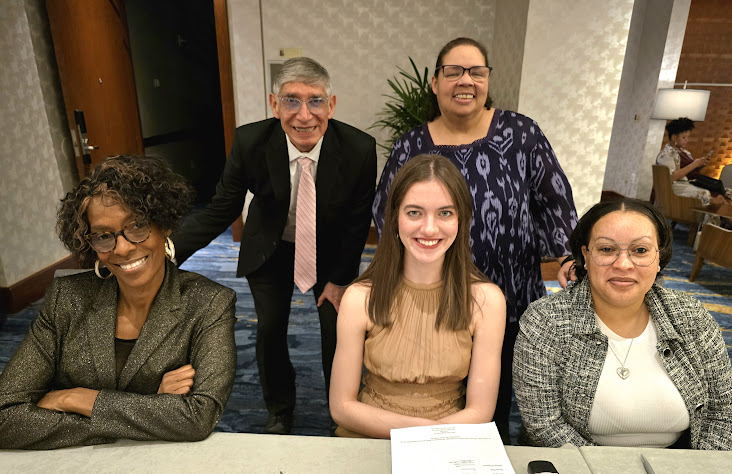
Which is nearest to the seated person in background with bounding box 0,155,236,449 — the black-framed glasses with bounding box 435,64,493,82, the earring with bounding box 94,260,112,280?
the earring with bounding box 94,260,112,280

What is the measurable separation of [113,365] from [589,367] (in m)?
1.28

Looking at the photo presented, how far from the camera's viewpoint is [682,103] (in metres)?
5.61

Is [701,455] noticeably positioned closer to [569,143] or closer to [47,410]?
[47,410]

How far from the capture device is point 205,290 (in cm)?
134

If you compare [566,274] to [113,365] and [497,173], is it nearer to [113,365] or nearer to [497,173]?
[497,173]

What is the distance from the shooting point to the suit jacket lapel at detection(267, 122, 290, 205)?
177 centimetres

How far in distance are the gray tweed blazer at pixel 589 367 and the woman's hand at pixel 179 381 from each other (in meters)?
0.90

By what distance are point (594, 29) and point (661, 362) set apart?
2829 millimetres

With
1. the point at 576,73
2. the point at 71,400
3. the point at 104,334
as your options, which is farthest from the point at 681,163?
the point at 71,400

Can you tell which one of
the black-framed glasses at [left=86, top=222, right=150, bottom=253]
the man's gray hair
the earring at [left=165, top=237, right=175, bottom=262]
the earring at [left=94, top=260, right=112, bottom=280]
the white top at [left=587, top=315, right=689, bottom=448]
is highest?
the man's gray hair

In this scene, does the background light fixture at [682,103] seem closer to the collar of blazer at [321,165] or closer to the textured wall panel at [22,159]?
the collar of blazer at [321,165]

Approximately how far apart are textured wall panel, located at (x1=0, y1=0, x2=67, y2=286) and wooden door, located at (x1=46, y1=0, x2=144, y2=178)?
177mm

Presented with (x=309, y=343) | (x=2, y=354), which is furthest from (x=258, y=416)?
(x=2, y=354)

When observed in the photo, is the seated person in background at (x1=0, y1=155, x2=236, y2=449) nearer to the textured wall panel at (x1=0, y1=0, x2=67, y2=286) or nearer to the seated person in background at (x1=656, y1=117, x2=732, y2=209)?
the textured wall panel at (x1=0, y1=0, x2=67, y2=286)
